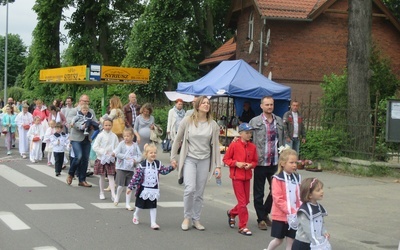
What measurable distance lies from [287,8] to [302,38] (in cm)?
171

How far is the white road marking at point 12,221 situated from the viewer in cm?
856

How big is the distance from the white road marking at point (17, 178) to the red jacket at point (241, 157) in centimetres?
568

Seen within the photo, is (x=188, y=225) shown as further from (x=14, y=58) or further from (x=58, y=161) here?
(x=14, y=58)

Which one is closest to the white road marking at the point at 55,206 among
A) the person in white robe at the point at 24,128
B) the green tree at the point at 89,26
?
the person in white robe at the point at 24,128

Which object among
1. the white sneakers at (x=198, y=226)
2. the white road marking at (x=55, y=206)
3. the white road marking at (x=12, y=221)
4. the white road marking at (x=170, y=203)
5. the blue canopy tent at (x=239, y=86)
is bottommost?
the white road marking at (x=170, y=203)

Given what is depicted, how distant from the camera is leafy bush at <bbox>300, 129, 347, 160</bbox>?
16375 mm

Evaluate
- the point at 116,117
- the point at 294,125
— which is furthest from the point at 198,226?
the point at 294,125

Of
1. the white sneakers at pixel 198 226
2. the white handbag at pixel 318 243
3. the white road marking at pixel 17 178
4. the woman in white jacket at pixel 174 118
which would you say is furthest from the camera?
the woman in white jacket at pixel 174 118

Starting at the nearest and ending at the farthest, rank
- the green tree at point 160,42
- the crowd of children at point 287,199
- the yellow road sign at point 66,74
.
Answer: the crowd of children at point 287,199, the yellow road sign at point 66,74, the green tree at point 160,42

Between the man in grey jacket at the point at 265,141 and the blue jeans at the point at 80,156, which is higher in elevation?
the man in grey jacket at the point at 265,141

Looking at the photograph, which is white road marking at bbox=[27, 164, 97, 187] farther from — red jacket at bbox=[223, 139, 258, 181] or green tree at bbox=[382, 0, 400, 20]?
green tree at bbox=[382, 0, 400, 20]

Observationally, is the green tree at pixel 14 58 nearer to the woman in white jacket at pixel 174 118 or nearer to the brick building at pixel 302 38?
the brick building at pixel 302 38

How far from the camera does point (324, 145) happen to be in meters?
16.5

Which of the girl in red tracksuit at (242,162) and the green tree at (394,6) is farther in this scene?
the green tree at (394,6)
